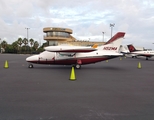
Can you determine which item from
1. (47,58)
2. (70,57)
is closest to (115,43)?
(70,57)

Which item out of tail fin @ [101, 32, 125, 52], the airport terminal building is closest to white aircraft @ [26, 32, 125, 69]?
tail fin @ [101, 32, 125, 52]

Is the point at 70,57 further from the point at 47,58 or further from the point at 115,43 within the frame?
the point at 115,43

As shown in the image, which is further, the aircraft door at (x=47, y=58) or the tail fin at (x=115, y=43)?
the tail fin at (x=115, y=43)

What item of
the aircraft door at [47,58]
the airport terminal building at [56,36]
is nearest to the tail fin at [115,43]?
Answer: the aircraft door at [47,58]

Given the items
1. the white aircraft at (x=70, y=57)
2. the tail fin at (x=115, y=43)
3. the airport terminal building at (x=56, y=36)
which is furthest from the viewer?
the airport terminal building at (x=56, y=36)

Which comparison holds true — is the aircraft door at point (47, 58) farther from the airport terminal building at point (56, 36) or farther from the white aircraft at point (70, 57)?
the airport terminal building at point (56, 36)

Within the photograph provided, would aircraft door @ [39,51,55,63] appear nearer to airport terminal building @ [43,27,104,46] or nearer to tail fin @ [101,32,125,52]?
tail fin @ [101,32,125,52]

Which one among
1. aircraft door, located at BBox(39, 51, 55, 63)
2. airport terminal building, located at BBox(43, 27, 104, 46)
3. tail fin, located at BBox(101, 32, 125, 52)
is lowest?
aircraft door, located at BBox(39, 51, 55, 63)

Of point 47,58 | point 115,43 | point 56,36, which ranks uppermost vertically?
point 56,36

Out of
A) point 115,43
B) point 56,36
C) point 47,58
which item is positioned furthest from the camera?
point 56,36

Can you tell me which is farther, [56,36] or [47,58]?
[56,36]

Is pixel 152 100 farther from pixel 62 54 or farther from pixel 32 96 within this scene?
pixel 62 54

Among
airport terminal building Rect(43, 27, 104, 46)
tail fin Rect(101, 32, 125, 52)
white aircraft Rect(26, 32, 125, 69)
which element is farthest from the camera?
airport terminal building Rect(43, 27, 104, 46)

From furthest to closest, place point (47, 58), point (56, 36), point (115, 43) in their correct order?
point (56, 36) → point (115, 43) → point (47, 58)
